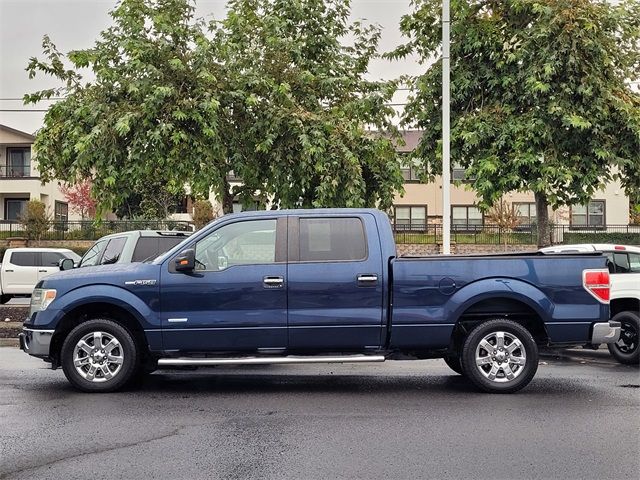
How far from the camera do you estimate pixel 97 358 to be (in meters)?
7.23

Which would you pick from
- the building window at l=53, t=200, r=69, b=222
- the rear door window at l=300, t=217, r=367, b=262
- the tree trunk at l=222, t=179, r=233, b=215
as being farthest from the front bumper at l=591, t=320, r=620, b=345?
the building window at l=53, t=200, r=69, b=222

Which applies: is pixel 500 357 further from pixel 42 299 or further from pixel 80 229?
pixel 80 229

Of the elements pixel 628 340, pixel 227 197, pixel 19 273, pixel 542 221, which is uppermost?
pixel 227 197

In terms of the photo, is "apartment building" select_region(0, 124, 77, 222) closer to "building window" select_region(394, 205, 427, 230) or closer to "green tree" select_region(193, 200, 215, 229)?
"green tree" select_region(193, 200, 215, 229)

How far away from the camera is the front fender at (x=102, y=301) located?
7.14 meters

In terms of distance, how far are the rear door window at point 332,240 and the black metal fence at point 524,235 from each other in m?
27.0

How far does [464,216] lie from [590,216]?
26.7ft

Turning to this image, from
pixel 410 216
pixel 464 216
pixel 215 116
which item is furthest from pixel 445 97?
pixel 464 216

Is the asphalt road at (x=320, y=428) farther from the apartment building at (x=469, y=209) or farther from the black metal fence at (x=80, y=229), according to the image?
the apartment building at (x=469, y=209)

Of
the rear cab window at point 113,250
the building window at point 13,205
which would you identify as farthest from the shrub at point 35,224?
the rear cab window at point 113,250

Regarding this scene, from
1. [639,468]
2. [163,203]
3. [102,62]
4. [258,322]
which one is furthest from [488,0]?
[163,203]

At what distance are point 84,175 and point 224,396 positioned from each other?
24.2 feet

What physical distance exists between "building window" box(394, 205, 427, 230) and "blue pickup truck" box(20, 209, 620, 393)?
36487mm

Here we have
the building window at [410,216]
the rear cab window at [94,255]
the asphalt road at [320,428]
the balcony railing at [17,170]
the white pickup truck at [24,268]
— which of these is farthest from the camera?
the balcony railing at [17,170]
